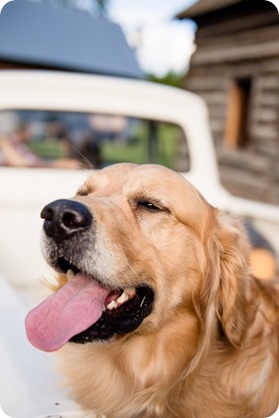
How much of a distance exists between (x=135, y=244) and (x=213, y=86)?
11683 millimetres

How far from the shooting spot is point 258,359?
90.0 inches

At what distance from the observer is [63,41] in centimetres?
1352

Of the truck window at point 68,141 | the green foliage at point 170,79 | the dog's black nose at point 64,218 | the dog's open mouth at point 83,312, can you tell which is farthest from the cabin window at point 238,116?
the green foliage at point 170,79

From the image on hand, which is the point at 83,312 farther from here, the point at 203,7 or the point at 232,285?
the point at 203,7

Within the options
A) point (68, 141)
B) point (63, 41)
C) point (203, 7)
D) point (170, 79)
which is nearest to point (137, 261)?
point (68, 141)

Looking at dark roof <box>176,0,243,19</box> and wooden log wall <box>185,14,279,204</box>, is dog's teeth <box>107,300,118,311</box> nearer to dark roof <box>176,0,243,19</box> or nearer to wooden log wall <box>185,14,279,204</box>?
wooden log wall <box>185,14,279,204</box>

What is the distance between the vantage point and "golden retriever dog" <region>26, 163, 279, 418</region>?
209 centimetres

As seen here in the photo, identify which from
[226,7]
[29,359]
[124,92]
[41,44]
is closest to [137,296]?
[29,359]

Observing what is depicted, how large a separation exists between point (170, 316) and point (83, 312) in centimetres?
45

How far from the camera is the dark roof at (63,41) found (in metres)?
12.7

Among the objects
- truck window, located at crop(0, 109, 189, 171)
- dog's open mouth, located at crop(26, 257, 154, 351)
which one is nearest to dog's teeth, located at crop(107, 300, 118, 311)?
dog's open mouth, located at crop(26, 257, 154, 351)

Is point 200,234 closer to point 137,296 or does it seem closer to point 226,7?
point 137,296

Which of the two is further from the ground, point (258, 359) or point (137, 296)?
point (137, 296)

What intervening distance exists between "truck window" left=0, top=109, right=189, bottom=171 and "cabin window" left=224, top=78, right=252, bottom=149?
4.91ft
